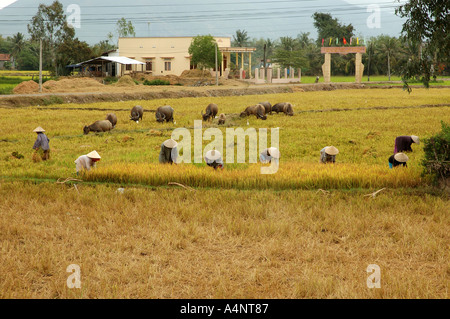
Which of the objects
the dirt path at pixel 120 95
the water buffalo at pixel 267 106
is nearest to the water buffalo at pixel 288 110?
the water buffalo at pixel 267 106

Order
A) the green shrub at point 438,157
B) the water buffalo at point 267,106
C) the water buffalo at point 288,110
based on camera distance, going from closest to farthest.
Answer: the green shrub at point 438,157
the water buffalo at point 267,106
the water buffalo at point 288,110

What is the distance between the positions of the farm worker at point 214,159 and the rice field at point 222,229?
300 millimetres

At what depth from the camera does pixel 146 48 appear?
59719 millimetres

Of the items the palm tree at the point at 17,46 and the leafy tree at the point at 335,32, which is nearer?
the leafy tree at the point at 335,32

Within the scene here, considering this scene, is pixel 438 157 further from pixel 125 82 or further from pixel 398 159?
pixel 125 82

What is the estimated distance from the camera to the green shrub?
8.92 metres

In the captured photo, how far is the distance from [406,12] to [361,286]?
1310 centimetres

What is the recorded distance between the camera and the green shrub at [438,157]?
892cm

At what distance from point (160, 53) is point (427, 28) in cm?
4668

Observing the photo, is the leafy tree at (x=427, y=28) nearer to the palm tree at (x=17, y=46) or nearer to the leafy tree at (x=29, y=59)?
the leafy tree at (x=29, y=59)

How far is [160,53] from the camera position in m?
59.8

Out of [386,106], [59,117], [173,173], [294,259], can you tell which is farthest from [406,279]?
[386,106]

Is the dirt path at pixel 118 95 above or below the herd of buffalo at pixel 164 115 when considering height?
above

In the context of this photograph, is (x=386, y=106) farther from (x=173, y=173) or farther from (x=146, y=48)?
(x=146, y=48)
